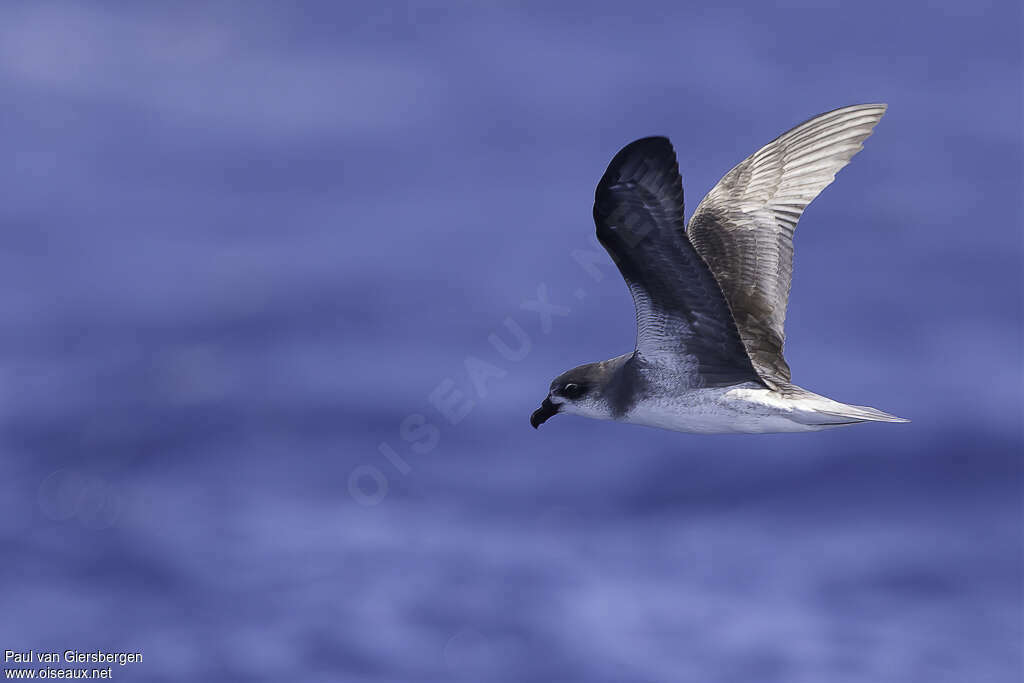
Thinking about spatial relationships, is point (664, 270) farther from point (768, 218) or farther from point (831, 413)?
point (768, 218)

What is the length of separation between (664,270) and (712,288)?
0.48 metres

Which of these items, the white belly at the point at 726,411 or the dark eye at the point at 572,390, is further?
the dark eye at the point at 572,390

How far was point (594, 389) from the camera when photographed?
14.2m

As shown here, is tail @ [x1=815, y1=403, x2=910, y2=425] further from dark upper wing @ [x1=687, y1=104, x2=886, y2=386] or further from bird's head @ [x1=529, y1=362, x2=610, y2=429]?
bird's head @ [x1=529, y1=362, x2=610, y2=429]

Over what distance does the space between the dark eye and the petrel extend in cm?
2

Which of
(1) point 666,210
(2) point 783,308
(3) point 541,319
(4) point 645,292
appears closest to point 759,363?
(2) point 783,308

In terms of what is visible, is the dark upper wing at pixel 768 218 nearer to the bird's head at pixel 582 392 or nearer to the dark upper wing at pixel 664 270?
the dark upper wing at pixel 664 270

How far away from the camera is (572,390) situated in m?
14.3

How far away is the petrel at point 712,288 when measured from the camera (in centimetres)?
1198

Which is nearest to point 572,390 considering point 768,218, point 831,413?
point 831,413

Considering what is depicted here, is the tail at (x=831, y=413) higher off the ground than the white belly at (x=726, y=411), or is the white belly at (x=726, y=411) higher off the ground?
the white belly at (x=726, y=411)

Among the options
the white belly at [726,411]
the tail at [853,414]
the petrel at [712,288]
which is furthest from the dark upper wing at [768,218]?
the tail at [853,414]

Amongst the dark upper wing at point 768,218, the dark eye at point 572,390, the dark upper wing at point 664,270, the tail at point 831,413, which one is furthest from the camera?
the dark upper wing at point 768,218

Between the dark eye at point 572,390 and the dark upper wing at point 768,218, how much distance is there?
177 cm
